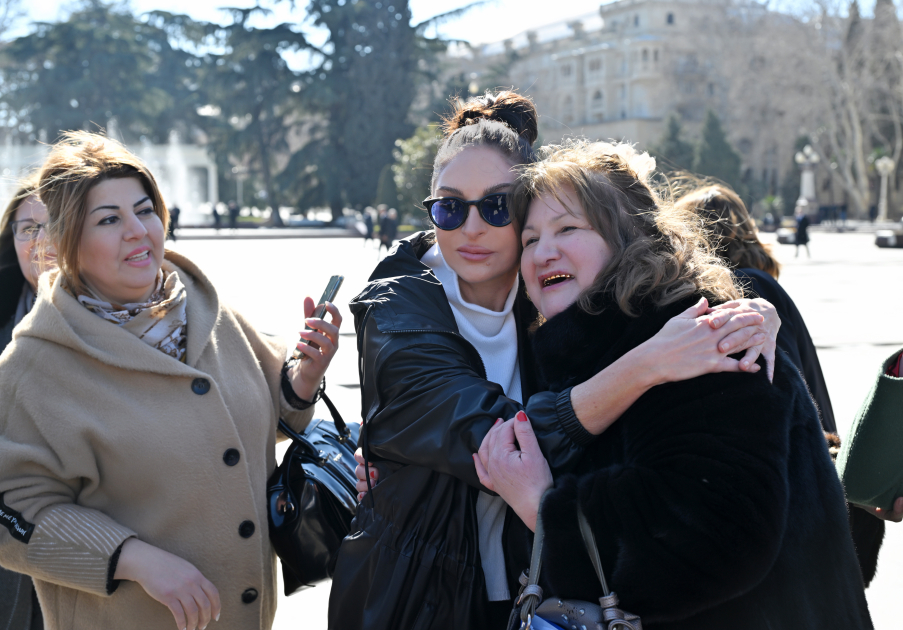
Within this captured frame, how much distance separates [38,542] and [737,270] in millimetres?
2736

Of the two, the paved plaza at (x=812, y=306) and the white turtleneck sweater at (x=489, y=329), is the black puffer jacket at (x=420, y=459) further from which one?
the paved plaza at (x=812, y=306)

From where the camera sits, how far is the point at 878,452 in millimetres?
2381

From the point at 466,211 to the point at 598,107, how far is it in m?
80.9

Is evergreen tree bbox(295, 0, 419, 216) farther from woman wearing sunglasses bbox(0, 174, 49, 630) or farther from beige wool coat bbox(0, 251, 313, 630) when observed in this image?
beige wool coat bbox(0, 251, 313, 630)

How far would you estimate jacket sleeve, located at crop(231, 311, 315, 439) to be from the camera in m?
2.62

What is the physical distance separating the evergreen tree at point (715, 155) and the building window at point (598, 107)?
2481cm

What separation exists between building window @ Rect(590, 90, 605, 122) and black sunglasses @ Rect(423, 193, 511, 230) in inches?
3129

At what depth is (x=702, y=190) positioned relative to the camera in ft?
12.5

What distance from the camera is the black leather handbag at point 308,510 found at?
2.40 m

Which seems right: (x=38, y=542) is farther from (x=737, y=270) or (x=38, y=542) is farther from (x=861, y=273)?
(x=861, y=273)

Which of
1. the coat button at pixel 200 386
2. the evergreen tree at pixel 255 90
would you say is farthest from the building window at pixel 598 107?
the coat button at pixel 200 386

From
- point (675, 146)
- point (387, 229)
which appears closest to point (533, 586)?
point (387, 229)

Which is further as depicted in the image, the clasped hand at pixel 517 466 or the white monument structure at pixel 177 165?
the white monument structure at pixel 177 165

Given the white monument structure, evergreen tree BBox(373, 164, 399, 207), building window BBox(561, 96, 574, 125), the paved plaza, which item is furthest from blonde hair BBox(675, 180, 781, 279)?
building window BBox(561, 96, 574, 125)
